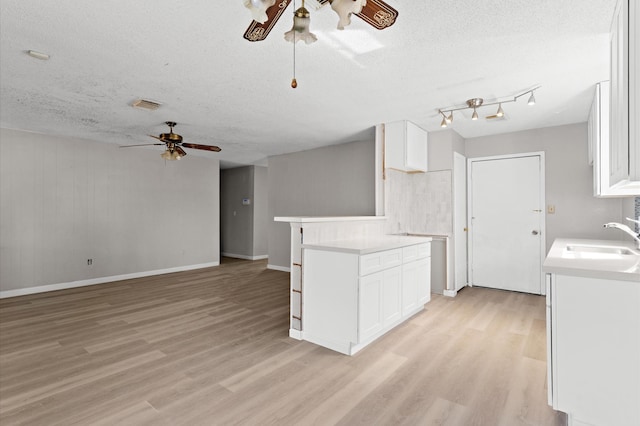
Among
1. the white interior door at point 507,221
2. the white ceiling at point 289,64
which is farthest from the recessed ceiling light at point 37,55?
the white interior door at point 507,221

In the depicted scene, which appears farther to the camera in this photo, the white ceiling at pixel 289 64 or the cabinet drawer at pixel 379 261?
the cabinet drawer at pixel 379 261

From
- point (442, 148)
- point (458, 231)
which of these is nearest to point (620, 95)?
point (442, 148)

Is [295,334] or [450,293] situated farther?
[450,293]

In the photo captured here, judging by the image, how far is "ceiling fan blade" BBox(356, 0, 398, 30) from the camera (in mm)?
1673

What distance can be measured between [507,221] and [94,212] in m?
6.96

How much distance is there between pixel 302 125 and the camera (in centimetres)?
487

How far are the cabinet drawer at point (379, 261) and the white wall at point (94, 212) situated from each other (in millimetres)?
5295

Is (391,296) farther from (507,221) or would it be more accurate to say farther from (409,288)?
(507,221)

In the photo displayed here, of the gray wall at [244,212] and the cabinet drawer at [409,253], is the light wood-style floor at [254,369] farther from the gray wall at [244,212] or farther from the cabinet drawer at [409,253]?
the gray wall at [244,212]

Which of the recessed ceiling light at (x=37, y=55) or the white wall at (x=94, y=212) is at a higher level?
the recessed ceiling light at (x=37, y=55)

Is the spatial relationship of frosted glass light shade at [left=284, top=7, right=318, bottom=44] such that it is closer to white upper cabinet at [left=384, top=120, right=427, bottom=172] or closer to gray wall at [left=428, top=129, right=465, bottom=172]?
white upper cabinet at [left=384, top=120, right=427, bottom=172]

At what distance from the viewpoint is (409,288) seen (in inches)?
144

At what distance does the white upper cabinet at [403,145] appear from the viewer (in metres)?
4.54

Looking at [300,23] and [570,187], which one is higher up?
[300,23]
